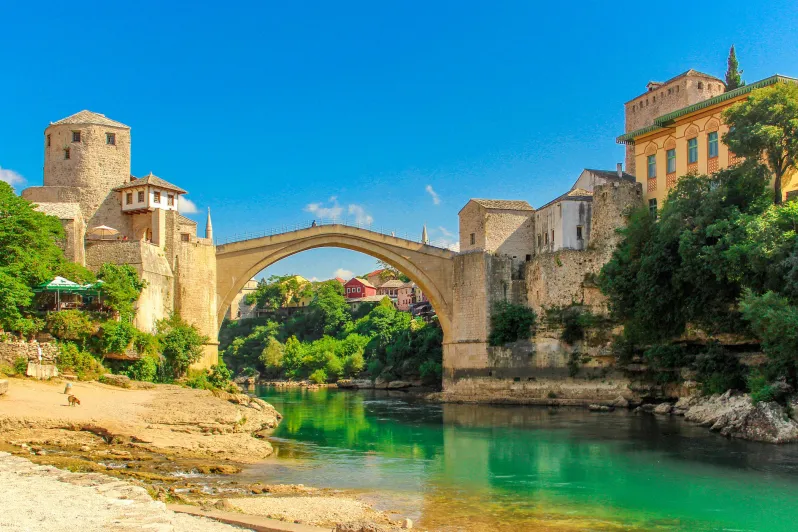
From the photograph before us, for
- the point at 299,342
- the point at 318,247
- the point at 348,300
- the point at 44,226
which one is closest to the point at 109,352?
the point at 44,226

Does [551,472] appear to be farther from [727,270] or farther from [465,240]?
[465,240]

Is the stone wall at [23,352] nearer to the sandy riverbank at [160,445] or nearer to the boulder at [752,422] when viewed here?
the sandy riverbank at [160,445]

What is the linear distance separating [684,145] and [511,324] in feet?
35.5

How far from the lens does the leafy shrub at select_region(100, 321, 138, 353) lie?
77.4 feet

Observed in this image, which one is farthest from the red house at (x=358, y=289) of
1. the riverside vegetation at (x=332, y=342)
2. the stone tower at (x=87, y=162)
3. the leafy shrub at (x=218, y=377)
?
the leafy shrub at (x=218, y=377)

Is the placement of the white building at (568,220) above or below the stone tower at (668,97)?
below

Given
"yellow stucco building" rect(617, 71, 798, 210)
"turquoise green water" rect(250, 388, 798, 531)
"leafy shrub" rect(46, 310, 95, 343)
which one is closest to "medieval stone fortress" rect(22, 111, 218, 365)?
"leafy shrub" rect(46, 310, 95, 343)

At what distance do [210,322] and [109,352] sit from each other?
7752 millimetres

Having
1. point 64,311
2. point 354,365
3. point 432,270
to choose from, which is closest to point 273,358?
point 354,365

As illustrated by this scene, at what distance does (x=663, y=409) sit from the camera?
27719 millimetres

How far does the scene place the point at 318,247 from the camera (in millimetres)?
37156

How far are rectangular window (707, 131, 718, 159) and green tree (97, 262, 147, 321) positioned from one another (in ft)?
69.9

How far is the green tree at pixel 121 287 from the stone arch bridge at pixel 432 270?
6.98 m

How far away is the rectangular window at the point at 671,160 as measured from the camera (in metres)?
31.6
